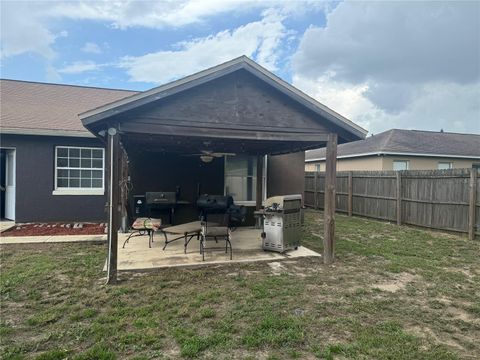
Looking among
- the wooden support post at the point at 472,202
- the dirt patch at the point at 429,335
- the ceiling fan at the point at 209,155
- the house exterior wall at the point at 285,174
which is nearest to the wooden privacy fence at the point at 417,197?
the wooden support post at the point at 472,202

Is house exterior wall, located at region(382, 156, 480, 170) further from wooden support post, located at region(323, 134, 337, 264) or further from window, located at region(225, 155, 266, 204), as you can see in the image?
wooden support post, located at region(323, 134, 337, 264)

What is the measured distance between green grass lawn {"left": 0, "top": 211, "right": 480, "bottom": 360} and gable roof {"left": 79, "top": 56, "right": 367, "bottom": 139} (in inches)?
101

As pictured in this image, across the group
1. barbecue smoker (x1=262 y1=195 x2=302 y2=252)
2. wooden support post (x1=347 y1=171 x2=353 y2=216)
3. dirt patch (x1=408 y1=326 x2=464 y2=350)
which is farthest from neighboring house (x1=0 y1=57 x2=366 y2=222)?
wooden support post (x1=347 y1=171 x2=353 y2=216)

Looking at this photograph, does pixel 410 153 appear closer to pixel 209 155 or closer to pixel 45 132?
pixel 209 155

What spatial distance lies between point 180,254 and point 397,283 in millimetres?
3920

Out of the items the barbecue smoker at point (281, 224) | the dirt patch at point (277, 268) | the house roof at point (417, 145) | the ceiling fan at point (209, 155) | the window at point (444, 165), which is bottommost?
the dirt patch at point (277, 268)

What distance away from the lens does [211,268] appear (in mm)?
5727

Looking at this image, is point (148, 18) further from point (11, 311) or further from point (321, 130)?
point (11, 311)

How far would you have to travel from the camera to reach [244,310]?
4.00 metres

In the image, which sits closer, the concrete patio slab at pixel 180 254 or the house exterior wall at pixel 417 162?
the concrete patio slab at pixel 180 254

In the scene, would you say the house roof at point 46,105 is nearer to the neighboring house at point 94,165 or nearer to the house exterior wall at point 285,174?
the neighboring house at point 94,165

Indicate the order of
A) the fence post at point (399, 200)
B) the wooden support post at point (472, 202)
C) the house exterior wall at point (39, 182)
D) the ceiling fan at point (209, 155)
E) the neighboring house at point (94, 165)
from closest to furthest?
the wooden support post at point (472, 202) < the neighboring house at point (94, 165) < the ceiling fan at point (209, 155) < the house exterior wall at point (39, 182) < the fence post at point (399, 200)

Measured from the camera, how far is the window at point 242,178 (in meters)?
10.1

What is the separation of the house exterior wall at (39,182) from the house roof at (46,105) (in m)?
0.39
